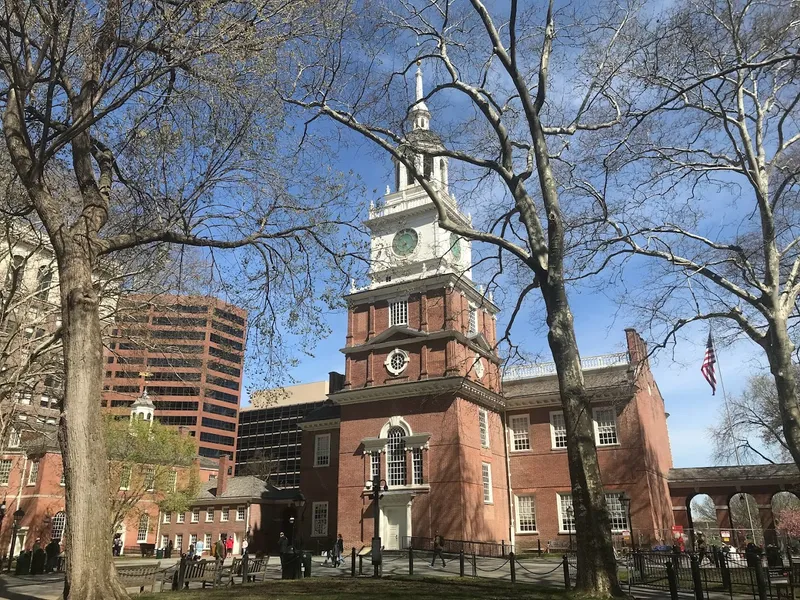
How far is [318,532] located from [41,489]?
1925 centimetres

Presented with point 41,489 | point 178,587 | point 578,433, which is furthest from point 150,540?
point 578,433

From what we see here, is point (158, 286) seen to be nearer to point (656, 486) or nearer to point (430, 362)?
point (430, 362)

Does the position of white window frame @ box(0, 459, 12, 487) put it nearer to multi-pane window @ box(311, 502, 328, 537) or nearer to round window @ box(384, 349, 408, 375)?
multi-pane window @ box(311, 502, 328, 537)

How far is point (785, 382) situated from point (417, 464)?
19.1 meters

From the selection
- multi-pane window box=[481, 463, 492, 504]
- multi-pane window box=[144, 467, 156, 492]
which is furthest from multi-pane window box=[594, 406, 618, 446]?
multi-pane window box=[144, 467, 156, 492]

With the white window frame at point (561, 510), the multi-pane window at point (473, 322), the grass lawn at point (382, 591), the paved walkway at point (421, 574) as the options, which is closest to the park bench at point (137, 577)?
the grass lawn at point (382, 591)

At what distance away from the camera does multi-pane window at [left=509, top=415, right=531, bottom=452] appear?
115ft

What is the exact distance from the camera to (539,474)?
111 feet

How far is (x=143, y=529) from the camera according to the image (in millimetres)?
45938

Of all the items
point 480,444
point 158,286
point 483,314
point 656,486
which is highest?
point 483,314

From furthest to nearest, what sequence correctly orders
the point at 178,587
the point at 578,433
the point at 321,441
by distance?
the point at 321,441 → the point at 178,587 → the point at 578,433

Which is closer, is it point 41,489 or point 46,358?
point 46,358

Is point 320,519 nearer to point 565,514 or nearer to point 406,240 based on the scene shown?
point 565,514

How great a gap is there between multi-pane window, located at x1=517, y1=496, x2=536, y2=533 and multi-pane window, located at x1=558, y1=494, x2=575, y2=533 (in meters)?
1.50
